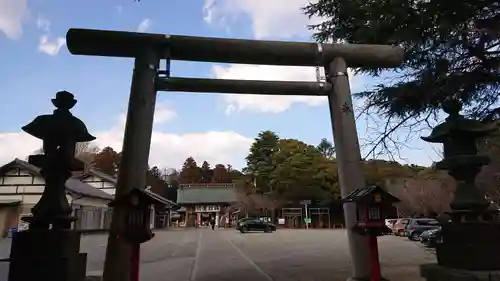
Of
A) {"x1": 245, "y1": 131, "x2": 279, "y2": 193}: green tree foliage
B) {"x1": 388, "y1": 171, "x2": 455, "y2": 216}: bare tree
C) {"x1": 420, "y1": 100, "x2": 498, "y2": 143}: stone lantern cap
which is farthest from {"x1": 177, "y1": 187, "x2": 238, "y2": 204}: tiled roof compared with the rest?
{"x1": 420, "y1": 100, "x2": 498, "y2": 143}: stone lantern cap

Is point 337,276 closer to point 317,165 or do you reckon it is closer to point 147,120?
point 147,120

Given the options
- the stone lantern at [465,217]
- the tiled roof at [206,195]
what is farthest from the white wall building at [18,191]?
the tiled roof at [206,195]

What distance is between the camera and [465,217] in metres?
5.23

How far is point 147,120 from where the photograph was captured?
6.56 metres

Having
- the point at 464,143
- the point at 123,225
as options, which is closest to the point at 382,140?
the point at 464,143

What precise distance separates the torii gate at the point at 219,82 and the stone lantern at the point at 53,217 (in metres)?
0.89

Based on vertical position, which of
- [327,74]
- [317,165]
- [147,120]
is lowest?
[147,120]

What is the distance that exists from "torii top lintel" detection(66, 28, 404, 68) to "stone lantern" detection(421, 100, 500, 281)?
182cm

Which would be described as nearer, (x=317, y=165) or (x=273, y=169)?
(x=317, y=165)

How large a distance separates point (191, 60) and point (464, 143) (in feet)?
15.0

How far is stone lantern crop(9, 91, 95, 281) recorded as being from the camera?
15.7 feet

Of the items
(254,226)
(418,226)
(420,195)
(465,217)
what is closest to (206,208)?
(254,226)

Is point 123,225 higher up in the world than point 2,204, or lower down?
lower down

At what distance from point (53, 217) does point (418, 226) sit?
24.3m
